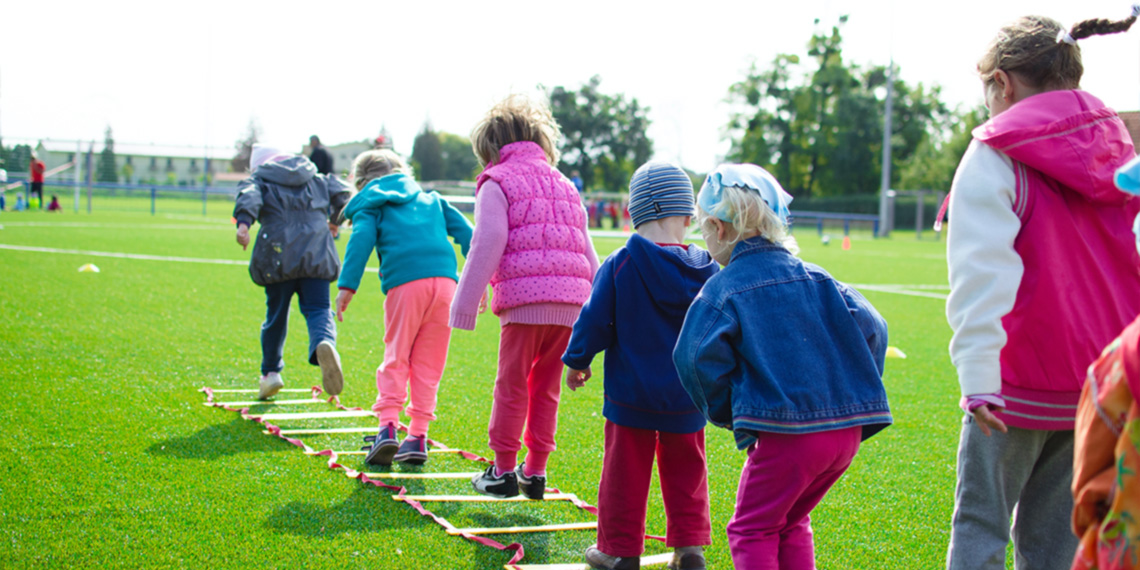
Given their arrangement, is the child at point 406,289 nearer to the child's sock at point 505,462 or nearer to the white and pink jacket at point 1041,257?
the child's sock at point 505,462

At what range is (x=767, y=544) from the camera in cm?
241

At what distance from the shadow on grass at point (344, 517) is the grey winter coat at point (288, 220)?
2030 millimetres

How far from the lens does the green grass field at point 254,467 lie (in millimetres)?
3152

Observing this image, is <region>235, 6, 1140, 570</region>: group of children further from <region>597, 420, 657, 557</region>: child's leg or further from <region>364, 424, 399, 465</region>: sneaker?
<region>364, 424, 399, 465</region>: sneaker

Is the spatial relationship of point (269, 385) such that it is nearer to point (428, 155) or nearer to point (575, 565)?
point (575, 565)

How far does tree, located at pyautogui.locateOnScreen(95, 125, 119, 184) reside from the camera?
106 ft

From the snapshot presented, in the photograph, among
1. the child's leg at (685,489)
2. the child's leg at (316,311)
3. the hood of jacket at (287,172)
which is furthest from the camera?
the hood of jacket at (287,172)

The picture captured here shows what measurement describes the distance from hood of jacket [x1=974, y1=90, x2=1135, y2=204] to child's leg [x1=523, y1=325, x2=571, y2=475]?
2008mm

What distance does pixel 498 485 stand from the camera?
3.74m

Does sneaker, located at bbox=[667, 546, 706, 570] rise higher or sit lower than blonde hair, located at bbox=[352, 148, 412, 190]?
lower

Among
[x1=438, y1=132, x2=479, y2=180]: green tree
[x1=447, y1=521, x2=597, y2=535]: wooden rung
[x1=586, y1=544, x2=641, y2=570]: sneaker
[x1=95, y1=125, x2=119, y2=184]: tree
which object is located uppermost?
[x1=438, y1=132, x2=479, y2=180]: green tree

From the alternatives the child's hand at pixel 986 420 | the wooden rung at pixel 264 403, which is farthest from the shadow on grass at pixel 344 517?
the child's hand at pixel 986 420

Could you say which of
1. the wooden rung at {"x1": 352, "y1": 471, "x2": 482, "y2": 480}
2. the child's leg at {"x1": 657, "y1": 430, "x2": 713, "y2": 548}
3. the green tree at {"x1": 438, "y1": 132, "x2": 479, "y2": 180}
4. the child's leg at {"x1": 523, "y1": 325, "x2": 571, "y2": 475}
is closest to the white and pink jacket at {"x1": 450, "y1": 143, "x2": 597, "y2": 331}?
the child's leg at {"x1": 523, "y1": 325, "x2": 571, "y2": 475}

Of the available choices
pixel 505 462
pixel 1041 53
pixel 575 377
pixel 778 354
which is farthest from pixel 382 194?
pixel 1041 53
